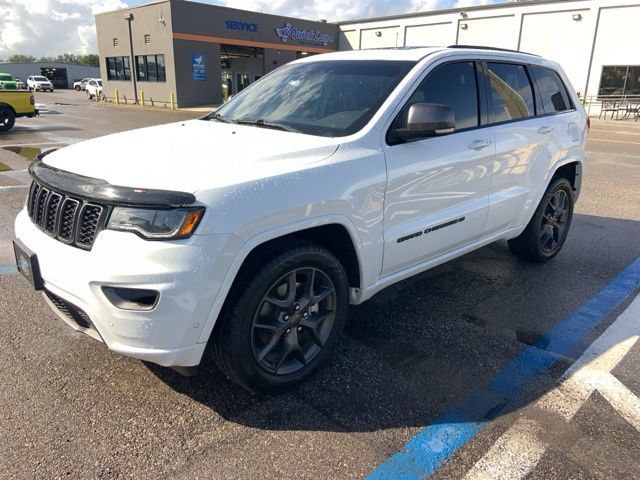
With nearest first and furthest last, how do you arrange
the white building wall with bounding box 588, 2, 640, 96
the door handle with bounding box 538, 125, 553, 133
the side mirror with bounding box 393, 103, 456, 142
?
the side mirror with bounding box 393, 103, 456, 142
the door handle with bounding box 538, 125, 553, 133
the white building wall with bounding box 588, 2, 640, 96

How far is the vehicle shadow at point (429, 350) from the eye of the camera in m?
2.79

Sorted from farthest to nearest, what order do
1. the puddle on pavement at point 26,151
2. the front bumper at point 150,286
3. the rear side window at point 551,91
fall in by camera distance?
1. the puddle on pavement at point 26,151
2. the rear side window at point 551,91
3. the front bumper at point 150,286

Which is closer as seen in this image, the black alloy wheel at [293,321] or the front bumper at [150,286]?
the front bumper at [150,286]

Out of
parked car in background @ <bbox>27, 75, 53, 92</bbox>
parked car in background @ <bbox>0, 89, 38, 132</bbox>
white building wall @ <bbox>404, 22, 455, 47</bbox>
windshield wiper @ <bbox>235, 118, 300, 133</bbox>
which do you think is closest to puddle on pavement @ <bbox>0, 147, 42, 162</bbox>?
parked car in background @ <bbox>0, 89, 38, 132</bbox>

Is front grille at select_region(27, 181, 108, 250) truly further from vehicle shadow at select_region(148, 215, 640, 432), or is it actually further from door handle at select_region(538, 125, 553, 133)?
door handle at select_region(538, 125, 553, 133)

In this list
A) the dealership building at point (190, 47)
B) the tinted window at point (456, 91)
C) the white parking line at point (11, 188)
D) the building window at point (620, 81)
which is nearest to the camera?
the tinted window at point (456, 91)

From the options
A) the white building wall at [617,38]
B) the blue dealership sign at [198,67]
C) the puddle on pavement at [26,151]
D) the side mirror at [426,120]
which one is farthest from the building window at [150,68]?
the side mirror at [426,120]

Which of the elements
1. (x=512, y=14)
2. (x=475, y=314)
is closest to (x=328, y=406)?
(x=475, y=314)

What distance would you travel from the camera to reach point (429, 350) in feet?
11.2

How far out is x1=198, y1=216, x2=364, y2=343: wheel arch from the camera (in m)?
2.44

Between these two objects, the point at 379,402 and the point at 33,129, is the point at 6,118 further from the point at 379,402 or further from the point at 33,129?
the point at 379,402

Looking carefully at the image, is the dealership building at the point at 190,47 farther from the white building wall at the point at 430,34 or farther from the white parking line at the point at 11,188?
the white parking line at the point at 11,188

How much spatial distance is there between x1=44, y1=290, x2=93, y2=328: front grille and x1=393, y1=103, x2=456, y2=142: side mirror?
2.03 meters

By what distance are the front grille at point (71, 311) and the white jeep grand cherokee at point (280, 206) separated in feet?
0.05
